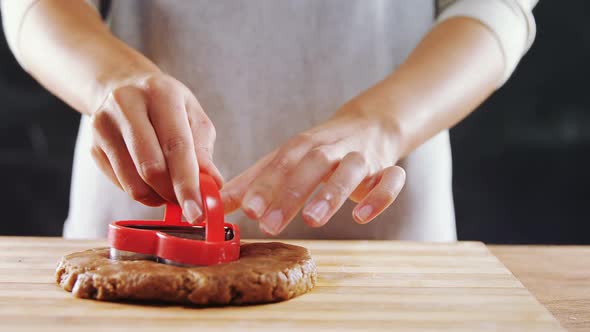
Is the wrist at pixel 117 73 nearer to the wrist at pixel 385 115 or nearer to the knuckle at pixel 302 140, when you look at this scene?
the knuckle at pixel 302 140

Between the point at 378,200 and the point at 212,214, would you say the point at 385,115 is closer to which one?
the point at 378,200

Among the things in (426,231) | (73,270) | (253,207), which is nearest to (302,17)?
(426,231)

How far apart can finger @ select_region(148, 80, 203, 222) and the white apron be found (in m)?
0.48

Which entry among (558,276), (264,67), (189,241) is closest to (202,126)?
(189,241)

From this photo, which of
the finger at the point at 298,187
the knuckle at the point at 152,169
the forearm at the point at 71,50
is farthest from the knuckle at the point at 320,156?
the forearm at the point at 71,50

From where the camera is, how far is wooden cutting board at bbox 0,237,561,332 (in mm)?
787

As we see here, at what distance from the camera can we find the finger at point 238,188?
3.58 ft

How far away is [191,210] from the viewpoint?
92 centimetres

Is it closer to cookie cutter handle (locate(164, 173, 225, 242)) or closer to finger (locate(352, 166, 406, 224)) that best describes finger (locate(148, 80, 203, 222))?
cookie cutter handle (locate(164, 173, 225, 242))

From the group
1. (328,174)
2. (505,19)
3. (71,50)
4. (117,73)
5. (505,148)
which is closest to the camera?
(328,174)

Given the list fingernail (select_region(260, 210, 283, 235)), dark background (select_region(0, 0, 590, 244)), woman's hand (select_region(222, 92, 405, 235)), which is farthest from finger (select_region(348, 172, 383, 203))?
dark background (select_region(0, 0, 590, 244))

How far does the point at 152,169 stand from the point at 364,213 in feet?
1.05

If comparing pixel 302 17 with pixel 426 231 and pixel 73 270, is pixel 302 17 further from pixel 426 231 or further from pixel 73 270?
pixel 73 270

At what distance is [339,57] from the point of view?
60.3 inches
